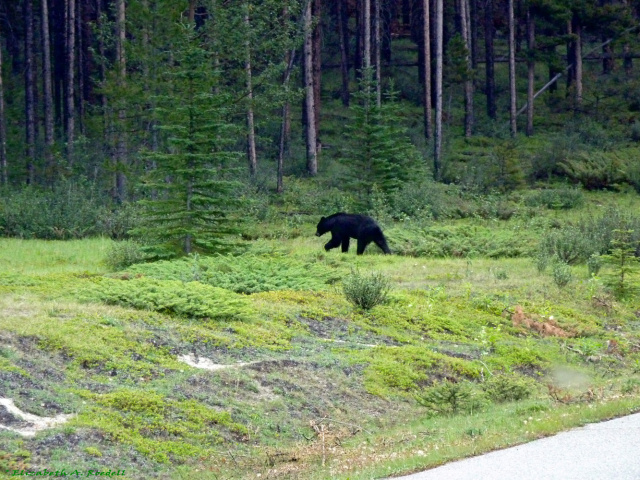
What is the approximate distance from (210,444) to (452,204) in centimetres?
2286

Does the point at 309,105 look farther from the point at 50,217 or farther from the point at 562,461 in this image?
the point at 562,461

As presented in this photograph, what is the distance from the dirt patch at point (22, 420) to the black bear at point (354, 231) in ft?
47.5

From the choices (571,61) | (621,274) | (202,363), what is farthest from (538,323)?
(571,61)

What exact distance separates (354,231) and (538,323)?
320 inches

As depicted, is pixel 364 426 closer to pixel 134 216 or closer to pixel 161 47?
pixel 134 216

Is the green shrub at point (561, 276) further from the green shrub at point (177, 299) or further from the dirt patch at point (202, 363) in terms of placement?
the dirt patch at point (202, 363)

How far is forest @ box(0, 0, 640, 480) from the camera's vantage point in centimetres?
913

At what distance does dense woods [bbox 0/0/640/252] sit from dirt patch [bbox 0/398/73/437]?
34.6ft

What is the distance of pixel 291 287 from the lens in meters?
16.2

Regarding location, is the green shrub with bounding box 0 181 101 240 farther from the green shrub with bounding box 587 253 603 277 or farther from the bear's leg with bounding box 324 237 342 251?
the green shrub with bounding box 587 253 603 277

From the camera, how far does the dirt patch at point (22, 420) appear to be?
27.5 ft

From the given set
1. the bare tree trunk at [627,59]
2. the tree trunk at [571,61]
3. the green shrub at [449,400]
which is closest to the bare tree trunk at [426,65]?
the tree trunk at [571,61]

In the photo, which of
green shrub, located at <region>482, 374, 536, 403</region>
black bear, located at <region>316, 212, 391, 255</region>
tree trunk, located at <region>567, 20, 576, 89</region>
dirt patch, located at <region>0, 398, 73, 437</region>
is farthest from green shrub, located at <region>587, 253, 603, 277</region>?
tree trunk, located at <region>567, 20, 576, 89</region>

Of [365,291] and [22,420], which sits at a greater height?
[365,291]
